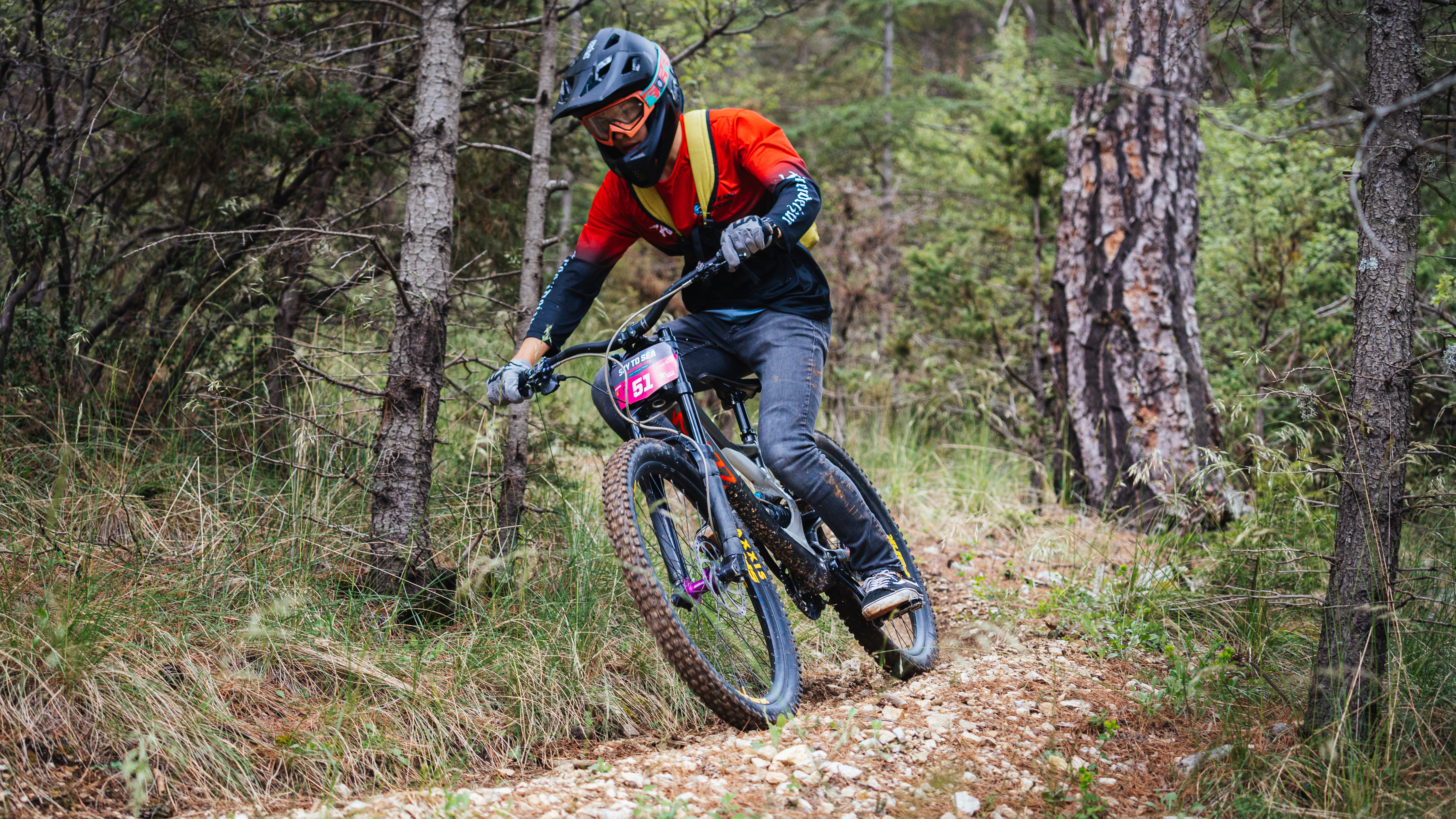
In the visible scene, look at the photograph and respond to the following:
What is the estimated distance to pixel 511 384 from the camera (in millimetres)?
3000

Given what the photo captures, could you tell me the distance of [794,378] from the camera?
10.7 feet

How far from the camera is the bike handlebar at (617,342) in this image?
3.03m

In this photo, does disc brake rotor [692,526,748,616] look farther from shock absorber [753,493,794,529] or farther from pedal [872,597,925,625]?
pedal [872,597,925,625]

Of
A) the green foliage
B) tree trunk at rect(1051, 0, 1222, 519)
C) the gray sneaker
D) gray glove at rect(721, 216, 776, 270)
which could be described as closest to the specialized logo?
gray glove at rect(721, 216, 776, 270)

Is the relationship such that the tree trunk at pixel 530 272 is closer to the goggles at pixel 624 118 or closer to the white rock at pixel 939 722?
the goggles at pixel 624 118

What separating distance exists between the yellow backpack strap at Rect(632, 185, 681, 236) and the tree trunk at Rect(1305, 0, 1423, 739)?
2169 millimetres

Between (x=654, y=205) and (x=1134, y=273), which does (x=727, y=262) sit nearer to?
(x=654, y=205)

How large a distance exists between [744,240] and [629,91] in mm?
663

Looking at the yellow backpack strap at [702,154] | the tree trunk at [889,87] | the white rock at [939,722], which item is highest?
the tree trunk at [889,87]

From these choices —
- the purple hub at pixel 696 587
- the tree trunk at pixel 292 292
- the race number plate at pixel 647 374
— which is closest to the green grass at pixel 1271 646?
the purple hub at pixel 696 587

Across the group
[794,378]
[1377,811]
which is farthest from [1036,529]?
[1377,811]

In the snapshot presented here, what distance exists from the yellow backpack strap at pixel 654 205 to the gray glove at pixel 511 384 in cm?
75

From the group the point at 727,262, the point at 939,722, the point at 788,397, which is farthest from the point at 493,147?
the point at 939,722

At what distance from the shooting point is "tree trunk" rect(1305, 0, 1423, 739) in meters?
2.51
